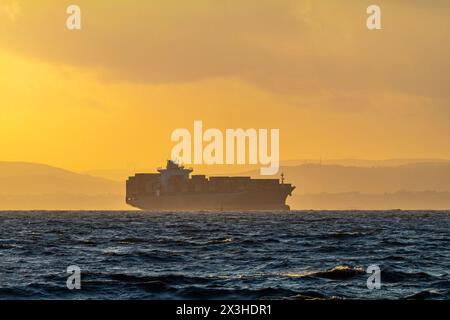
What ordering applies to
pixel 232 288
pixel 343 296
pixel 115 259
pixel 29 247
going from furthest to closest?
1. pixel 29 247
2. pixel 115 259
3. pixel 232 288
4. pixel 343 296

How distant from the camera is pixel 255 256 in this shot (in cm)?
3884

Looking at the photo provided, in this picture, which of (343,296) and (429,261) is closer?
(343,296)

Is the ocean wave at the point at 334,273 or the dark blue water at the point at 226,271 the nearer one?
the dark blue water at the point at 226,271

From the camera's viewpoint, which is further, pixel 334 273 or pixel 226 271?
pixel 226 271

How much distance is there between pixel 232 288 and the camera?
24812mm

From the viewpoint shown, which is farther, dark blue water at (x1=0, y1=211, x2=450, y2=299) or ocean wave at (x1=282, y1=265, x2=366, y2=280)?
ocean wave at (x1=282, y1=265, x2=366, y2=280)
